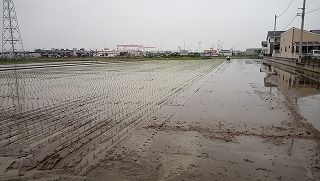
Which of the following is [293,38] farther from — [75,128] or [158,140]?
[75,128]

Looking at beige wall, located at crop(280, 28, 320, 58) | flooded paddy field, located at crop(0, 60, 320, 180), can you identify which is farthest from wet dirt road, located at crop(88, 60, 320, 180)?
beige wall, located at crop(280, 28, 320, 58)

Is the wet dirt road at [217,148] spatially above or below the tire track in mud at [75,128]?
below

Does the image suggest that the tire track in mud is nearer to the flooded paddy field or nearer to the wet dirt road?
the flooded paddy field

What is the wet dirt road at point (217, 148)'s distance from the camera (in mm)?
4766

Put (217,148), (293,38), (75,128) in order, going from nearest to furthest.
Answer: (217,148)
(75,128)
(293,38)

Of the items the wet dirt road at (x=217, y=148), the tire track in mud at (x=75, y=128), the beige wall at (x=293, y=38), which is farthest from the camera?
the beige wall at (x=293, y=38)

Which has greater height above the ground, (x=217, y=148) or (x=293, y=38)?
(x=293, y=38)

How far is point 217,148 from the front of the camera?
236 inches

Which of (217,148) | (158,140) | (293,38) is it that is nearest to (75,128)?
(158,140)

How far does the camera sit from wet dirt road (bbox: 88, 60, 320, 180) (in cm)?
477

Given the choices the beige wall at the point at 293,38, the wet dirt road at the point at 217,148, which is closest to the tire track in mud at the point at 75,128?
the wet dirt road at the point at 217,148

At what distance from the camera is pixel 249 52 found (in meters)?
140

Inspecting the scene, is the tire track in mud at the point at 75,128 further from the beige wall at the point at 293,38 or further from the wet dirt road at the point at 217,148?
the beige wall at the point at 293,38

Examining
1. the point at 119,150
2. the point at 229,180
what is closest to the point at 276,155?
the point at 229,180
